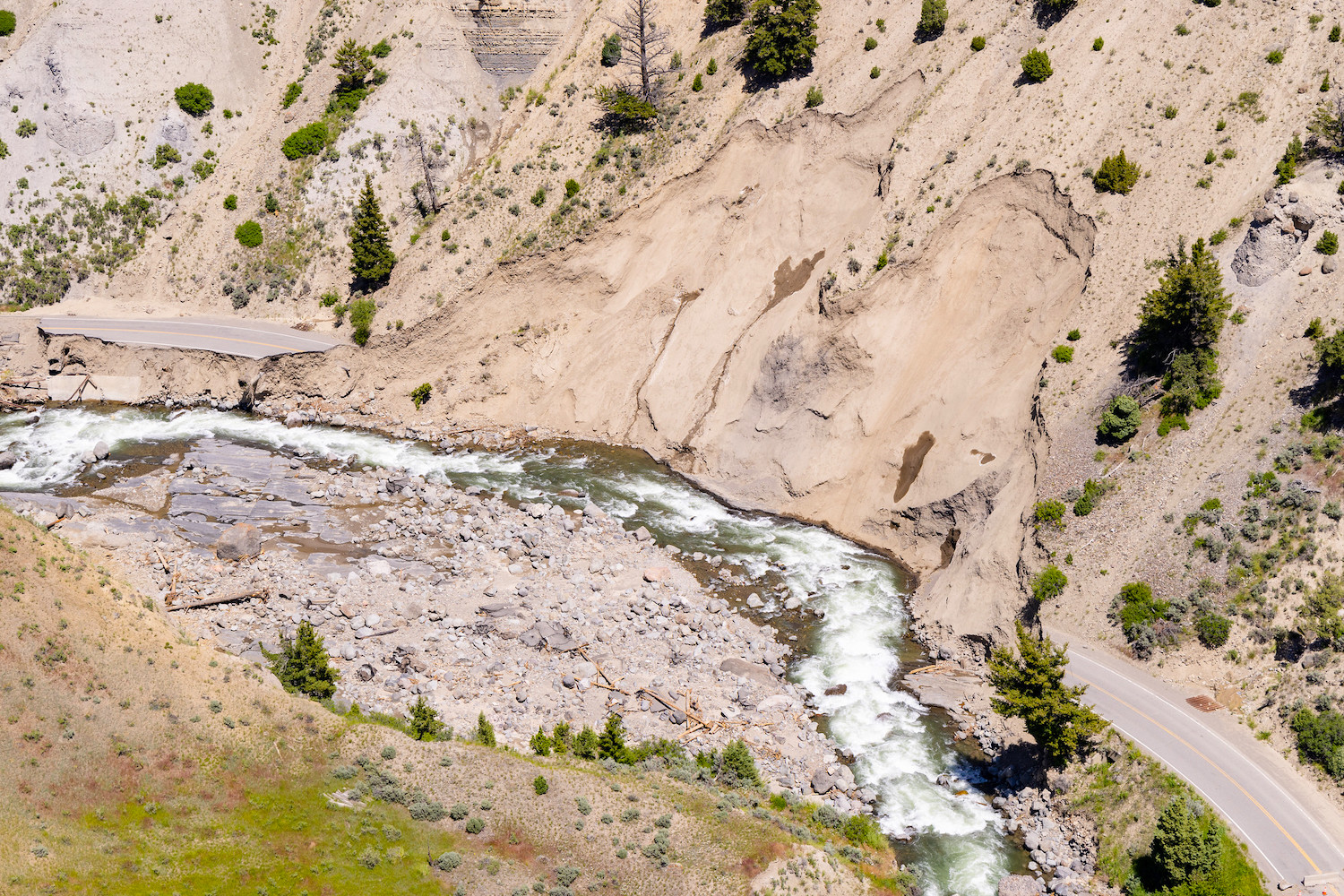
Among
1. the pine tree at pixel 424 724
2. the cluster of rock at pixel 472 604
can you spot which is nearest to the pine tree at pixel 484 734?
the pine tree at pixel 424 724

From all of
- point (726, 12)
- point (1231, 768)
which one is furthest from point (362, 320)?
point (1231, 768)

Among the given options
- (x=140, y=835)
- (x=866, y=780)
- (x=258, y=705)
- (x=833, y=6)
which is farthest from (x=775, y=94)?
(x=140, y=835)

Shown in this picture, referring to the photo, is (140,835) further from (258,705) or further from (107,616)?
(107,616)

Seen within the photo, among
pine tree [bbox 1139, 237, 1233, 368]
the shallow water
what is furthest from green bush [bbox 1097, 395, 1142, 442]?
the shallow water

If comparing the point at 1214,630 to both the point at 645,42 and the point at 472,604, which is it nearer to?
the point at 472,604

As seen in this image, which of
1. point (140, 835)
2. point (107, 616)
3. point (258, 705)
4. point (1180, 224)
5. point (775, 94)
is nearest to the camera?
point (140, 835)

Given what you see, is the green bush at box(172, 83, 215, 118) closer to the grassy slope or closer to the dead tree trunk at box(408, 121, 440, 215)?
the dead tree trunk at box(408, 121, 440, 215)
